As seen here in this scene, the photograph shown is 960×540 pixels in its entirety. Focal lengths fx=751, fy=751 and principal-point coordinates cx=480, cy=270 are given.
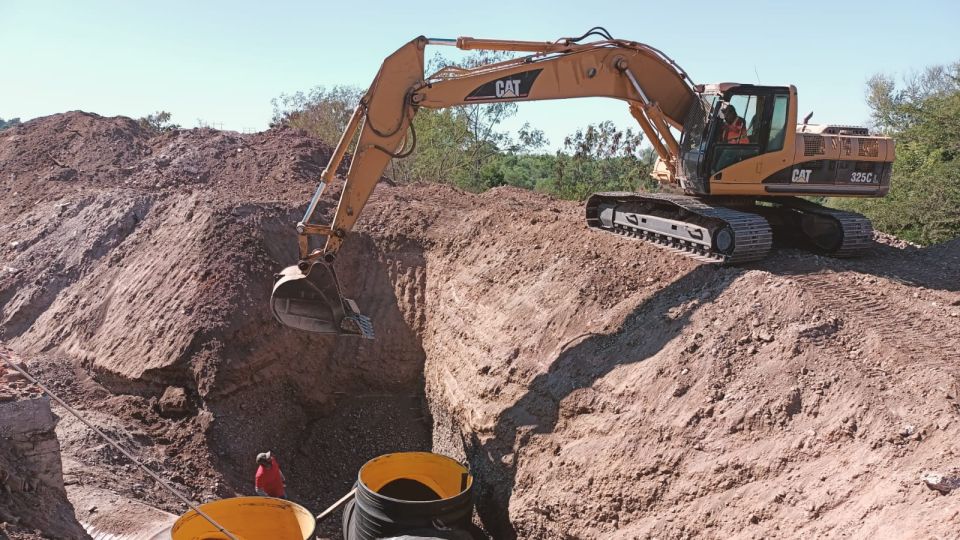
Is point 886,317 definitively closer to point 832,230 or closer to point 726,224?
point 726,224

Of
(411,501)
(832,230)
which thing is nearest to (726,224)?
(832,230)

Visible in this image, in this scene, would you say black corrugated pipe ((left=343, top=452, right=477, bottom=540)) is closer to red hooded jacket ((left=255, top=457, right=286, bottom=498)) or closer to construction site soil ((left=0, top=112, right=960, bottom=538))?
construction site soil ((left=0, top=112, right=960, bottom=538))

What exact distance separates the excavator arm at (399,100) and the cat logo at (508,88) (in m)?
0.01

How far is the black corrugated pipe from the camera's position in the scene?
7.66 metres

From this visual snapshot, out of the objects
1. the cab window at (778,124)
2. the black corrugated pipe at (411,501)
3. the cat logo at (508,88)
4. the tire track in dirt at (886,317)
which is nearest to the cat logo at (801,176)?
the cab window at (778,124)

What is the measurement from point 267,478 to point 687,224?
5.87 metres

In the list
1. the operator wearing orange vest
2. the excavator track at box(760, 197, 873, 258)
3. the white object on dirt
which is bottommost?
the white object on dirt

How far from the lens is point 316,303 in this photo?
8875 millimetres

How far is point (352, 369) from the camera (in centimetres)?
1221

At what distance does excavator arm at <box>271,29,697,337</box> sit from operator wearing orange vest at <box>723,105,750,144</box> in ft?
3.97

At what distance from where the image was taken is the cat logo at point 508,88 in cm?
884

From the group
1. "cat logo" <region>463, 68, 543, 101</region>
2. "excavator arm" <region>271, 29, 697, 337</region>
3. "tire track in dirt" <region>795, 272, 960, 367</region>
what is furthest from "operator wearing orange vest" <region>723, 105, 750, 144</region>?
"cat logo" <region>463, 68, 543, 101</region>

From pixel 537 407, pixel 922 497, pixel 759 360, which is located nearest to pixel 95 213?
pixel 537 407

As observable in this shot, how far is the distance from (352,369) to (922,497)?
866 centimetres
